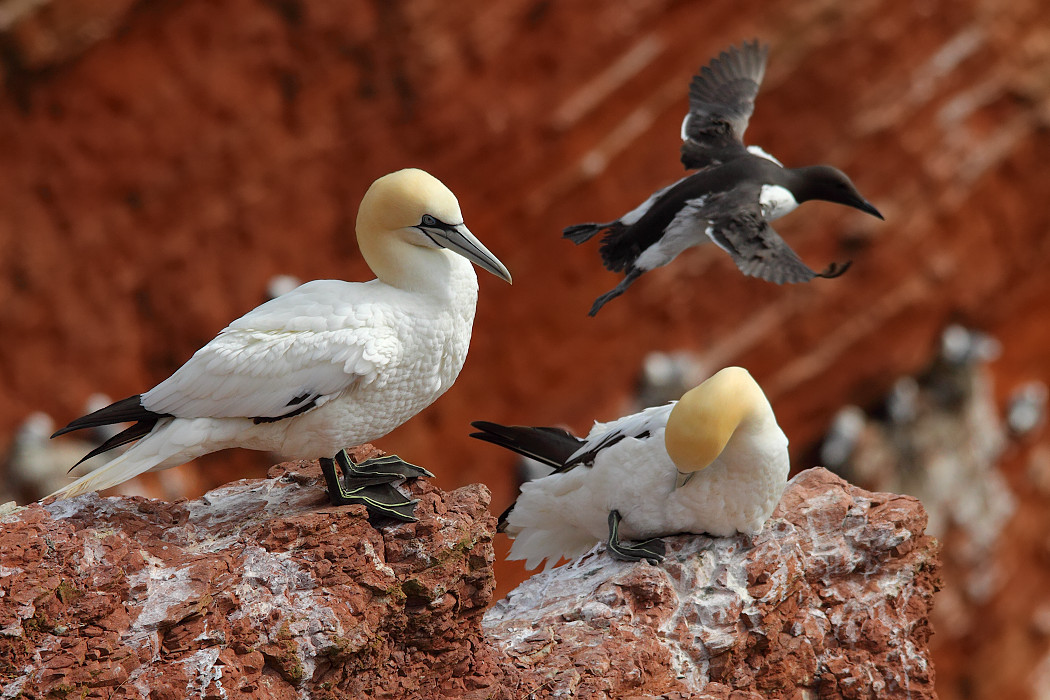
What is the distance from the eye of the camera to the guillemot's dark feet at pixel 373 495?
4078 mm

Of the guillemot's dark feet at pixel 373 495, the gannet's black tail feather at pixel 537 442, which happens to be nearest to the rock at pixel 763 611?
the gannet's black tail feather at pixel 537 442

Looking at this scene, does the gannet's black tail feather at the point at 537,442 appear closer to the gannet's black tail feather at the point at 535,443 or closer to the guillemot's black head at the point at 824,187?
the gannet's black tail feather at the point at 535,443

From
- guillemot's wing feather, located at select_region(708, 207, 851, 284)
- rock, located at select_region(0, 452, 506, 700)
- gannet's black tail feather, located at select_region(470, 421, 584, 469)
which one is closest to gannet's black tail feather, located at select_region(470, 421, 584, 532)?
gannet's black tail feather, located at select_region(470, 421, 584, 469)

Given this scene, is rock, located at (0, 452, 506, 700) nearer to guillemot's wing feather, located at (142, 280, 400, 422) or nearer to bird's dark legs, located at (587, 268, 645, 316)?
guillemot's wing feather, located at (142, 280, 400, 422)

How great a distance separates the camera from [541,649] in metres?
4.44

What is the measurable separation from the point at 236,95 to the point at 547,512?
742 cm

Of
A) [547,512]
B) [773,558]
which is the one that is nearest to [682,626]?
[773,558]

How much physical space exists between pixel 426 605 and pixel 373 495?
0.41 m

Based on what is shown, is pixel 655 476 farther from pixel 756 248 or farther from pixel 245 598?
pixel 245 598

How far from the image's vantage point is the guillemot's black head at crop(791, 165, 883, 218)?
640 cm

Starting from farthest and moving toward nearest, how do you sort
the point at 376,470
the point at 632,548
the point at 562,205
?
the point at 562,205 < the point at 632,548 < the point at 376,470

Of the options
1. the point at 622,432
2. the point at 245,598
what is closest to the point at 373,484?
the point at 245,598

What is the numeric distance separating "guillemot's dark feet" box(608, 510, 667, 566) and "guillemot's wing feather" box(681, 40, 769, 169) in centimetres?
224

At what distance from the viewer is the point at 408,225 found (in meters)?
4.11
